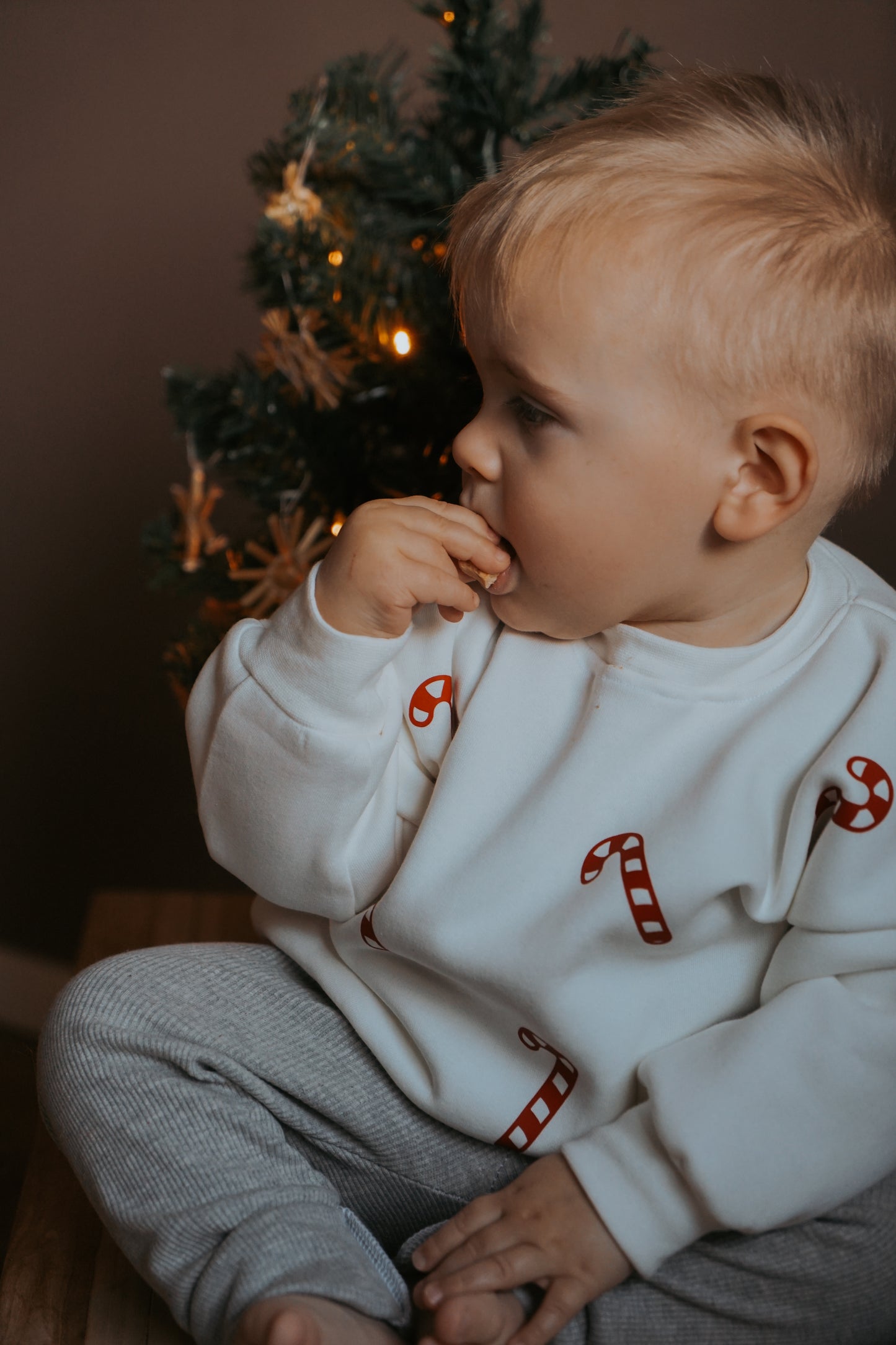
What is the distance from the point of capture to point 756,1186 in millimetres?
714

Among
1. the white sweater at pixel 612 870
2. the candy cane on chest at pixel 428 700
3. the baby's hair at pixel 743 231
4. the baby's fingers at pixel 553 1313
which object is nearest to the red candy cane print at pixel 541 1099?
the white sweater at pixel 612 870

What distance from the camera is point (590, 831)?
0.79m

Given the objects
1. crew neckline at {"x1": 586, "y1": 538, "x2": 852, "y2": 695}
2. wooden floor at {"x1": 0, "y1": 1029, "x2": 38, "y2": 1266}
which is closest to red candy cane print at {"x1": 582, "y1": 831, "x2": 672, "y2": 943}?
crew neckline at {"x1": 586, "y1": 538, "x2": 852, "y2": 695}

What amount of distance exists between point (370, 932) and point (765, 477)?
1.39ft

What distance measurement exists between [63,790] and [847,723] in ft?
4.20

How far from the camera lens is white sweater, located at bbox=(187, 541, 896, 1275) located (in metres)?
0.73

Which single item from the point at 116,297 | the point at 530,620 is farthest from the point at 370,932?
the point at 116,297

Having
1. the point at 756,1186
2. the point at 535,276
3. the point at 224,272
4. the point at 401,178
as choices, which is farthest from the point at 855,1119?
the point at 224,272

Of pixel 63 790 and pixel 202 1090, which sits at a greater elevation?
pixel 202 1090

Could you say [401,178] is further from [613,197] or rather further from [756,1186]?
[756,1186]

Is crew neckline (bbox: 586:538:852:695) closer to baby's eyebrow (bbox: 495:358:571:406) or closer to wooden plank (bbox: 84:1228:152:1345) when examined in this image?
baby's eyebrow (bbox: 495:358:571:406)

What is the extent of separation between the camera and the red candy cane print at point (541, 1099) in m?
0.82

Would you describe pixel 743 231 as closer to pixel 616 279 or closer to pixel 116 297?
pixel 616 279

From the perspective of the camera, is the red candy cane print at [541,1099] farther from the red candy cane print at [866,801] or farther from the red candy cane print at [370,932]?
the red candy cane print at [866,801]
